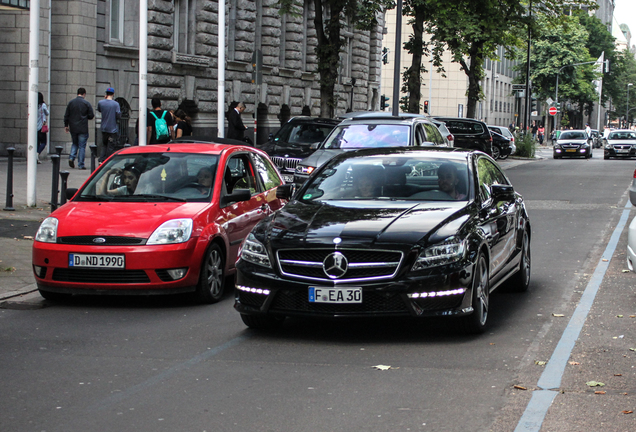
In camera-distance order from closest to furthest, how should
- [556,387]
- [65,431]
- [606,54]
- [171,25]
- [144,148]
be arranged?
[65,431] → [556,387] → [144,148] → [171,25] → [606,54]

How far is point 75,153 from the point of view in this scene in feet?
78.1

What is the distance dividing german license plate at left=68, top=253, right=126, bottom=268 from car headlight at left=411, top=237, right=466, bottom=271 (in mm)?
2885

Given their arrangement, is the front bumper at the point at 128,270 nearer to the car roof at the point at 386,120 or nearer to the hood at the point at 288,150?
the car roof at the point at 386,120

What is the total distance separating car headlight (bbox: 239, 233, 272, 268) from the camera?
24.0 feet

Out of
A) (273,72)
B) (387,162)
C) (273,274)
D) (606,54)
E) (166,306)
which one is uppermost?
(606,54)

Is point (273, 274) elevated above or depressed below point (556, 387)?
above

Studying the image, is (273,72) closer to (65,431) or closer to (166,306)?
(166,306)

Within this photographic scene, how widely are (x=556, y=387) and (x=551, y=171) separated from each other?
28.2 m

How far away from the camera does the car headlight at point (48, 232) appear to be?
8.85 meters

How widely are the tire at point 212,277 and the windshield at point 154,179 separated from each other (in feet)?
1.94

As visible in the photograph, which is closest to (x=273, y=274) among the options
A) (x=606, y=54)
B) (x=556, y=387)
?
(x=556, y=387)

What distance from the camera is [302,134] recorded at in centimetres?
2252

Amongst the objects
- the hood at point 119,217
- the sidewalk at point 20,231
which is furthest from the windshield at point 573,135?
the hood at point 119,217

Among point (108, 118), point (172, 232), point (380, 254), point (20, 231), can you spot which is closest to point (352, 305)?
point (380, 254)
